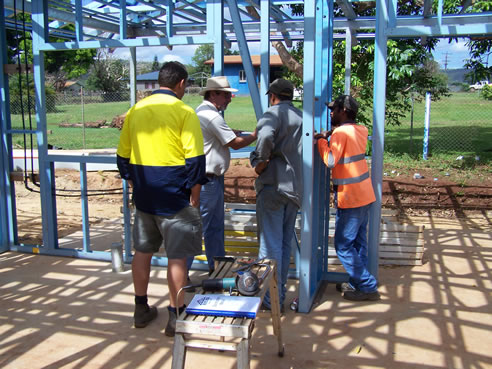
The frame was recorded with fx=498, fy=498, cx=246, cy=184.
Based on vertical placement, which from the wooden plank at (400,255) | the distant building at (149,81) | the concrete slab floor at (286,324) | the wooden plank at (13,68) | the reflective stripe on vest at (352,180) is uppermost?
the distant building at (149,81)

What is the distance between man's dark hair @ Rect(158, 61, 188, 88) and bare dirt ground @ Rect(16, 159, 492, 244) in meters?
4.57

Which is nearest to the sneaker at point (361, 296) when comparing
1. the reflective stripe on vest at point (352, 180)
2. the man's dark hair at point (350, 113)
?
the reflective stripe on vest at point (352, 180)

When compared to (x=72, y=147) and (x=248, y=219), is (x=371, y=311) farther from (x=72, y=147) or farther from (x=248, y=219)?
(x=72, y=147)

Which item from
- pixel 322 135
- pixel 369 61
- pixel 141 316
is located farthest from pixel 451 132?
pixel 141 316

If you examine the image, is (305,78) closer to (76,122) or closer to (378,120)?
(378,120)

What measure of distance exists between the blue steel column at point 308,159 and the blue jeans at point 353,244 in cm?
31

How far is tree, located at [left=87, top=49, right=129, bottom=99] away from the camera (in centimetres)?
3803

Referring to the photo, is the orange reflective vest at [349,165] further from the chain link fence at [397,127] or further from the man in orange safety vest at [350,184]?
the chain link fence at [397,127]

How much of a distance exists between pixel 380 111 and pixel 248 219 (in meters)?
2.22

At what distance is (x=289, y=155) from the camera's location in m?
4.37

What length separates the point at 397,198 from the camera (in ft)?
32.1

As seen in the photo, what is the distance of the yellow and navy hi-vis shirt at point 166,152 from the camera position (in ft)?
12.5

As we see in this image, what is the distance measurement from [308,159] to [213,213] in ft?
3.97

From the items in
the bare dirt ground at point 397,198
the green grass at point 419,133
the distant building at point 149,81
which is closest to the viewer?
the bare dirt ground at point 397,198
